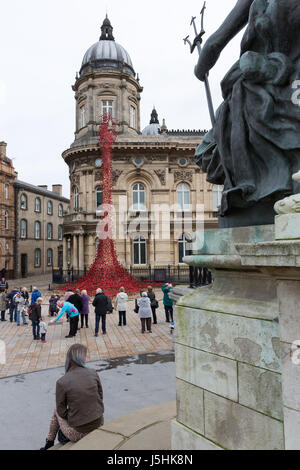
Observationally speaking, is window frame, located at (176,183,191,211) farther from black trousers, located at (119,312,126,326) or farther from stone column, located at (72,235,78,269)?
black trousers, located at (119,312,126,326)

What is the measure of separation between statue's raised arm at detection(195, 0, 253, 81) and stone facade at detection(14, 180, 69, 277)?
3760 centimetres

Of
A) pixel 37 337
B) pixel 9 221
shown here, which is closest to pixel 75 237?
pixel 9 221

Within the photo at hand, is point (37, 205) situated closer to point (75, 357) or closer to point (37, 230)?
point (37, 230)

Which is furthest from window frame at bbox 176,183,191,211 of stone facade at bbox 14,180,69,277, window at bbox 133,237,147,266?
stone facade at bbox 14,180,69,277

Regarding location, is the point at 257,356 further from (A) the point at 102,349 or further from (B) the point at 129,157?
(B) the point at 129,157

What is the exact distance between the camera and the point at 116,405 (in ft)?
17.7

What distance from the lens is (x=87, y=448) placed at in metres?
3.46

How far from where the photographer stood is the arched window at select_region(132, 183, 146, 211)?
30797 mm

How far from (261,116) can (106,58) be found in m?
36.1

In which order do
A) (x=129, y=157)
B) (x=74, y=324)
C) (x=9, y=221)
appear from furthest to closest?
(x=9, y=221) < (x=129, y=157) < (x=74, y=324)

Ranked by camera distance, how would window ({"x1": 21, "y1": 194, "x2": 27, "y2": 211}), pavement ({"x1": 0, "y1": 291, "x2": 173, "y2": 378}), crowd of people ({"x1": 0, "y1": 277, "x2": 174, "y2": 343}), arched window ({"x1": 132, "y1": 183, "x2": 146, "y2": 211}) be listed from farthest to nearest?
window ({"x1": 21, "y1": 194, "x2": 27, "y2": 211}) → arched window ({"x1": 132, "y1": 183, "x2": 146, "y2": 211}) → crowd of people ({"x1": 0, "y1": 277, "x2": 174, "y2": 343}) → pavement ({"x1": 0, "y1": 291, "x2": 173, "y2": 378})

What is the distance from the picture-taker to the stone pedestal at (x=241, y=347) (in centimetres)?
→ 193

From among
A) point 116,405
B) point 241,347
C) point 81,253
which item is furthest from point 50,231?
point 241,347

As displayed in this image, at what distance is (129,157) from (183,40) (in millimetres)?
26751
